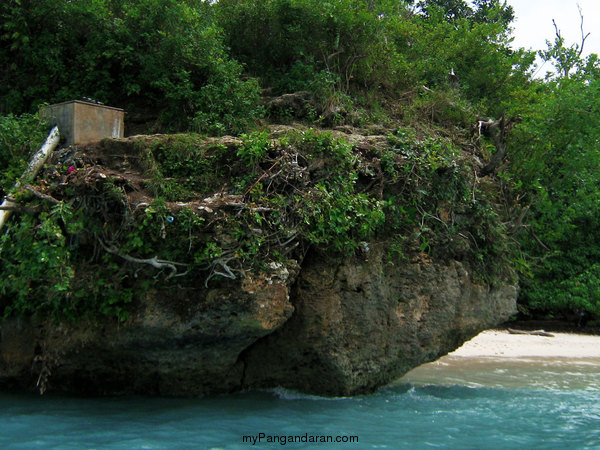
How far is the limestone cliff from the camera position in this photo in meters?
6.12

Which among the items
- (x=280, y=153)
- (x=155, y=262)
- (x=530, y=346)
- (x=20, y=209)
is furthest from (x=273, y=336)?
(x=530, y=346)

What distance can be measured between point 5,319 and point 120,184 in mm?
2336

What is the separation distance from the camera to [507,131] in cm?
1111

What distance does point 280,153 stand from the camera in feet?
22.1

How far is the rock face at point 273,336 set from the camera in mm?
6203

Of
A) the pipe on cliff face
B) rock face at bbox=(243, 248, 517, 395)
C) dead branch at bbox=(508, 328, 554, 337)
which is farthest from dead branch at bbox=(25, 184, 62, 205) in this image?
dead branch at bbox=(508, 328, 554, 337)

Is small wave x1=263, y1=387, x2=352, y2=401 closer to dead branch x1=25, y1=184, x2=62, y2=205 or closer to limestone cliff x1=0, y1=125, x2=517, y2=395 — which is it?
limestone cliff x1=0, y1=125, x2=517, y2=395

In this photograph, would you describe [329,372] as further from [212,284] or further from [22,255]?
[22,255]

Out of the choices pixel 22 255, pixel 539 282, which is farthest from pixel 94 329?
pixel 539 282

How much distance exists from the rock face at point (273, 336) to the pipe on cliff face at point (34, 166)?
1.44 meters

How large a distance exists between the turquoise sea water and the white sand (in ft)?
14.1

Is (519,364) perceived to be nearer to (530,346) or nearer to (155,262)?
(530,346)

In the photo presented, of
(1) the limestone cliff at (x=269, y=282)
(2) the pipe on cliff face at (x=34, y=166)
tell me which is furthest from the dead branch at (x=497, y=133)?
(2) the pipe on cliff face at (x=34, y=166)

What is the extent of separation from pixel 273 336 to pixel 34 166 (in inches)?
149
